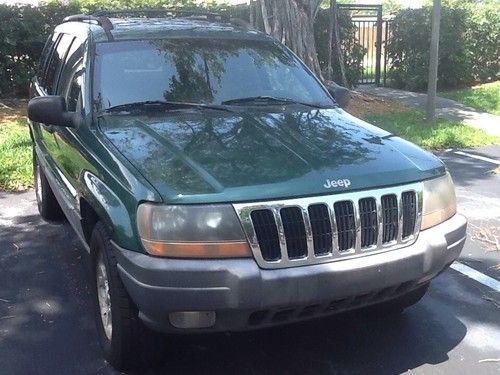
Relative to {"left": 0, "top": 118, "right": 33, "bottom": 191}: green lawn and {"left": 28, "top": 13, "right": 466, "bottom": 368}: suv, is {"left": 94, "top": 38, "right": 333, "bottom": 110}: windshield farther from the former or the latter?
{"left": 0, "top": 118, "right": 33, "bottom": 191}: green lawn

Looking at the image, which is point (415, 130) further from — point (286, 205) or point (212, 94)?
point (286, 205)

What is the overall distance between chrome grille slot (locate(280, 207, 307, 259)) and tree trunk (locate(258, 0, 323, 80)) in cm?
815

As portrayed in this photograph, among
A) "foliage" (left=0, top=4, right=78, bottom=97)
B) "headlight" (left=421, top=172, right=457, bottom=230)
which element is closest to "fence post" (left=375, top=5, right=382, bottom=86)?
"foliage" (left=0, top=4, right=78, bottom=97)

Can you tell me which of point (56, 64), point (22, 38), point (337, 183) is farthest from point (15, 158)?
point (337, 183)

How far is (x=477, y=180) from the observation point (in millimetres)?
7676

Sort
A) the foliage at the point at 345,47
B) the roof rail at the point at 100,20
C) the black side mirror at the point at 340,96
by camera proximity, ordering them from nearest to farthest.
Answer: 1. the roof rail at the point at 100,20
2. the black side mirror at the point at 340,96
3. the foliage at the point at 345,47

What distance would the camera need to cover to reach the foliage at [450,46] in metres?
15.1

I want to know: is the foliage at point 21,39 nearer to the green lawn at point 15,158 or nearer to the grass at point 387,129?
the grass at point 387,129

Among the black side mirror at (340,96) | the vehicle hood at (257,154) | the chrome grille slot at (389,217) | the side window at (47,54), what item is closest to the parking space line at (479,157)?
the black side mirror at (340,96)

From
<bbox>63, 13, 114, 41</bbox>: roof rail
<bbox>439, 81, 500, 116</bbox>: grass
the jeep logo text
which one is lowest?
<bbox>439, 81, 500, 116</bbox>: grass

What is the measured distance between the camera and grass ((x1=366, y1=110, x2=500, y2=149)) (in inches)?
376

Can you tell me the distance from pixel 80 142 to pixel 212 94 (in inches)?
37.0

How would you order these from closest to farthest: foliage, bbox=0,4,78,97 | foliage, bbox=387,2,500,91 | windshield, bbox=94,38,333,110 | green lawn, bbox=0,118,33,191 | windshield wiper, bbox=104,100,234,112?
windshield wiper, bbox=104,100,234,112 → windshield, bbox=94,38,333,110 → green lawn, bbox=0,118,33,191 → foliage, bbox=0,4,78,97 → foliage, bbox=387,2,500,91

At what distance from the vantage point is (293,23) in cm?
1086
